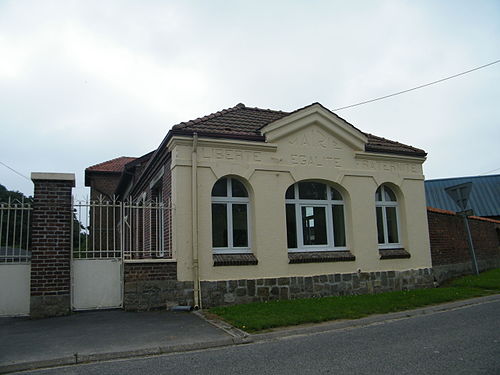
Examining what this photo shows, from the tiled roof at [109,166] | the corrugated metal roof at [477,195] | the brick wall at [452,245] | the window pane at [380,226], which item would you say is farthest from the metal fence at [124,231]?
the corrugated metal roof at [477,195]

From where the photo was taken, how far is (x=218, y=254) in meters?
10.4

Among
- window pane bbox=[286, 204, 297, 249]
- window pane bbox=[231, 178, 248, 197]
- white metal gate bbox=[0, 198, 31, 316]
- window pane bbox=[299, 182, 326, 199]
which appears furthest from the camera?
window pane bbox=[299, 182, 326, 199]

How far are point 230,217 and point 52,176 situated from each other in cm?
406

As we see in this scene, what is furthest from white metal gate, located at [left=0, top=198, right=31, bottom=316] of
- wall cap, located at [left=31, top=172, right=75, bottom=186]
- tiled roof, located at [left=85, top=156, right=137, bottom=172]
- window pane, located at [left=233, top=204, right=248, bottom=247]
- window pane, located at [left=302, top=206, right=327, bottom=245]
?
tiled roof, located at [left=85, top=156, right=137, bottom=172]

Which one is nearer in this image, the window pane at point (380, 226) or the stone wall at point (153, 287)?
the stone wall at point (153, 287)

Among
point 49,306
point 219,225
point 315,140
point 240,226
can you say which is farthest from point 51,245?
point 315,140

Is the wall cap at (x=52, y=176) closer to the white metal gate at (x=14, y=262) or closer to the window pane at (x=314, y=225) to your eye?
the white metal gate at (x=14, y=262)

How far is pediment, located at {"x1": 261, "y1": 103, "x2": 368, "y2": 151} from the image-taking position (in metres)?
11.3

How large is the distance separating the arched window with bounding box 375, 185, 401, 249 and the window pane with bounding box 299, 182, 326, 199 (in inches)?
74.5

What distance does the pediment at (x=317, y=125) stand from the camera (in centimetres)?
1130

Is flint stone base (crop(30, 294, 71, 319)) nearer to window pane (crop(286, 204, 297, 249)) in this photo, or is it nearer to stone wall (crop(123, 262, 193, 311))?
stone wall (crop(123, 262, 193, 311))

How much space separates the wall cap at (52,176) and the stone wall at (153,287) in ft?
7.15

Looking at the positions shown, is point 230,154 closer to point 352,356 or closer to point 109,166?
point 352,356

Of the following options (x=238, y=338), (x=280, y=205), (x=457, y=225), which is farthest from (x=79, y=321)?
(x=457, y=225)
